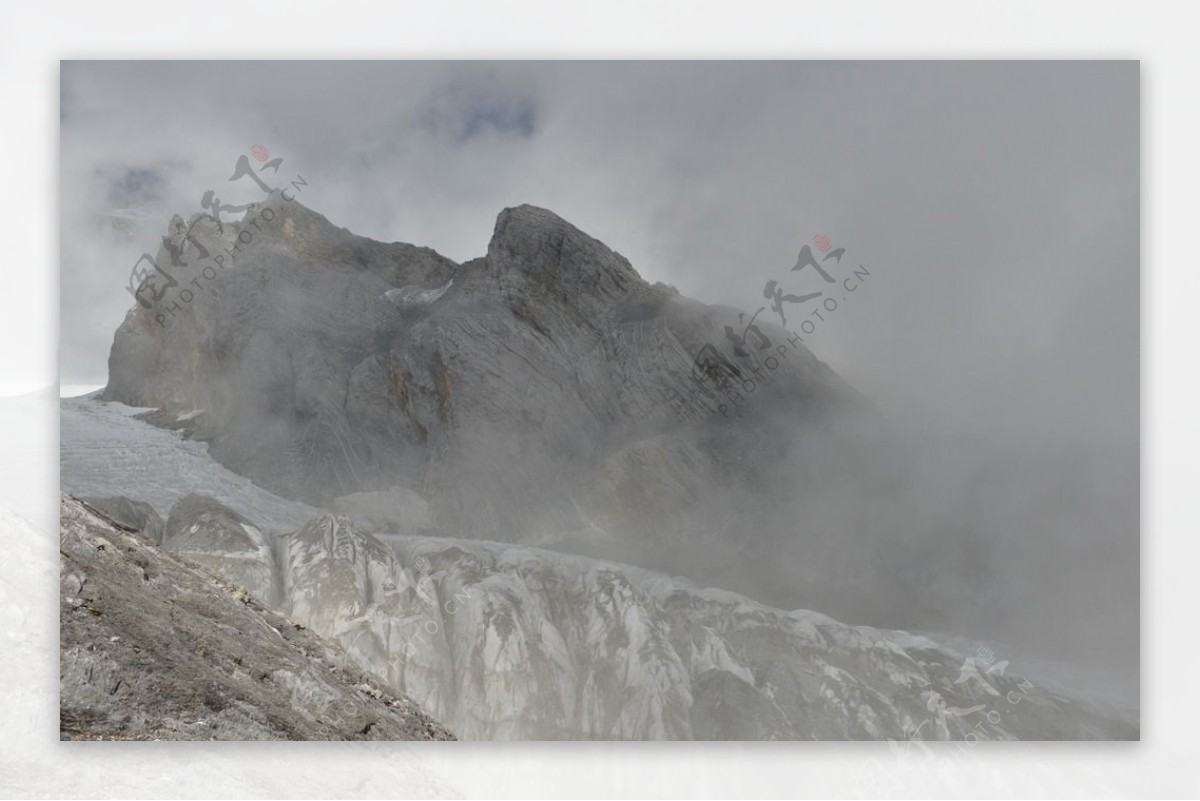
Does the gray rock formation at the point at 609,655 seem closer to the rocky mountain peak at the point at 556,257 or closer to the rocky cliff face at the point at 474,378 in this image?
the rocky cliff face at the point at 474,378

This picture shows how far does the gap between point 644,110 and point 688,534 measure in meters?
2.49

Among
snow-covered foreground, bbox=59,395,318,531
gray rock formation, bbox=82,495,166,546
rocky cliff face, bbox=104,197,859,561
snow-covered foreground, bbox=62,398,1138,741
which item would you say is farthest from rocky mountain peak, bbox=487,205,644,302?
gray rock formation, bbox=82,495,166,546

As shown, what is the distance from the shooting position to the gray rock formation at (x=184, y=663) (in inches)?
196

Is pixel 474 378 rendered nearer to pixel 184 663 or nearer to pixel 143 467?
pixel 143 467

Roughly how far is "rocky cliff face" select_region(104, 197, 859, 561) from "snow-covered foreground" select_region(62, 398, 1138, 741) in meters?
0.23

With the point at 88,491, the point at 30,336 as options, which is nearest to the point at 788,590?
the point at 88,491

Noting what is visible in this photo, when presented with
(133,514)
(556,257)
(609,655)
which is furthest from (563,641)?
(133,514)

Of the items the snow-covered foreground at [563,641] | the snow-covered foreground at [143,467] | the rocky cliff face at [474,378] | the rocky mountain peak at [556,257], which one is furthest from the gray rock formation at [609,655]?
the rocky mountain peak at [556,257]

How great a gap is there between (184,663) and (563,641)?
2030 millimetres

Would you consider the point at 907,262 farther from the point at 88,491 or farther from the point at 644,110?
the point at 88,491

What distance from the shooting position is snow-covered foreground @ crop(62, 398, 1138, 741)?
5.28 m

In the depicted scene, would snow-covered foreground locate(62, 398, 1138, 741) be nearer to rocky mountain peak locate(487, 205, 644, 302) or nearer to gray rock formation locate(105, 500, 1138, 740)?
gray rock formation locate(105, 500, 1138, 740)

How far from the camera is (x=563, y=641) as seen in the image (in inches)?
215

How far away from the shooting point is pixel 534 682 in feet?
17.6
